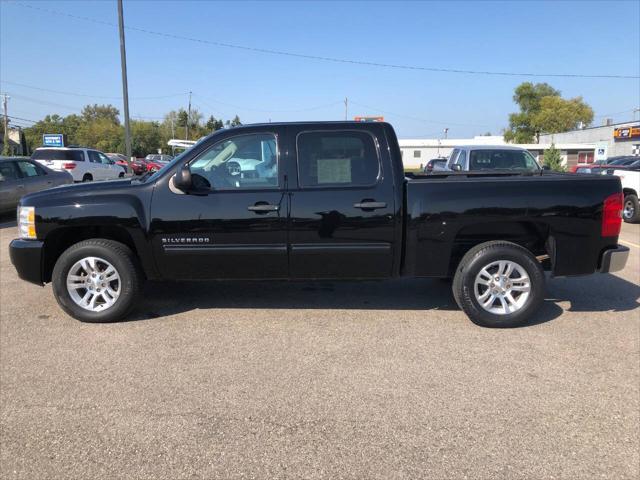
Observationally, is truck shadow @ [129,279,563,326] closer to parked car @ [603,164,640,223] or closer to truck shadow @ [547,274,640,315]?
truck shadow @ [547,274,640,315]

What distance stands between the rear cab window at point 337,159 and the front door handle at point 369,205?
18 cm

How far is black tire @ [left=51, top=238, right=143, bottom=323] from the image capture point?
15.2 feet

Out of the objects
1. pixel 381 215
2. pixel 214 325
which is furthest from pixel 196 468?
pixel 381 215

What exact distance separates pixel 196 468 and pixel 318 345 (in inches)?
68.8

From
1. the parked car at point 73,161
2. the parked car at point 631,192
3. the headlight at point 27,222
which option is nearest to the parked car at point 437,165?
the parked car at point 631,192

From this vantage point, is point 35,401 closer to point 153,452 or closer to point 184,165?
point 153,452

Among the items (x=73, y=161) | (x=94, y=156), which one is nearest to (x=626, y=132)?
(x=94, y=156)

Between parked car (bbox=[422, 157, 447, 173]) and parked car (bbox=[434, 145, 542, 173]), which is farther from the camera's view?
parked car (bbox=[422, 157, 447, 173])

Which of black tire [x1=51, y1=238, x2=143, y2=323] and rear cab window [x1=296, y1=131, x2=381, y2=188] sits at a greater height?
rear cab window [x1=296, y1=131, x2=381, y2=188]

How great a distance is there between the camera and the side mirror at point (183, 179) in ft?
14.3

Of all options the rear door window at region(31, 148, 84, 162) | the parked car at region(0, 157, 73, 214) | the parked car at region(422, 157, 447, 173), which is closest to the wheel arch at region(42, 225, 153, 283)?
the parked car at region(0, 157, 73, 214)

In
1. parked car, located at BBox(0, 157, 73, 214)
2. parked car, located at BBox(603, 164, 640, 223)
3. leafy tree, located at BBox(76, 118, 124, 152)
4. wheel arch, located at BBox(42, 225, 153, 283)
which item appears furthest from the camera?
leafy tree, located at BBox(76, 118, 124, 152)

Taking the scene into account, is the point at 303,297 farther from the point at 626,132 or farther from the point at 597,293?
the point at 626,132

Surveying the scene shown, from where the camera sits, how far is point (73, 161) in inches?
784
